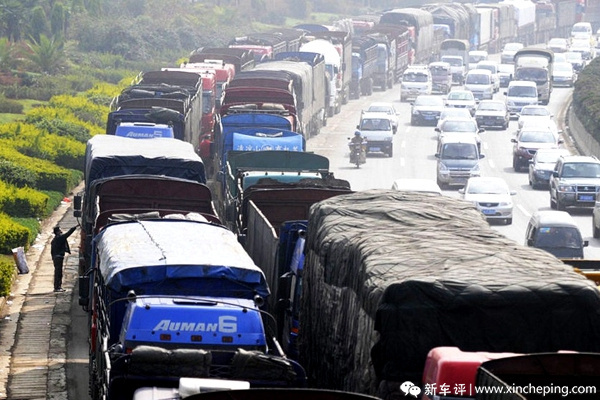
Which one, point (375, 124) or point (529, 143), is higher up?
point (375, 124)

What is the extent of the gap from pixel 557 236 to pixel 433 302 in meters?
18.2

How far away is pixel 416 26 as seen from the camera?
88.3 m

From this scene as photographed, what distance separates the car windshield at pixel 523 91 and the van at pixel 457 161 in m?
22.8

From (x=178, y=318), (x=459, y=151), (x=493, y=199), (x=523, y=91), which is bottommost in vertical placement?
(x=523, y=91)

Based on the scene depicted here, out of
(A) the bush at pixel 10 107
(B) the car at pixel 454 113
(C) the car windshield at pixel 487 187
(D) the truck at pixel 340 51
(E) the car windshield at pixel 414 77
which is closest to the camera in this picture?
(C) the car windshield at pixel 487 187

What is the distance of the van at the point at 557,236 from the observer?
96.4 ft

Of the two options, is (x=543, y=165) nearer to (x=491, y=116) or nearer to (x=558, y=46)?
(x=491, y=116)

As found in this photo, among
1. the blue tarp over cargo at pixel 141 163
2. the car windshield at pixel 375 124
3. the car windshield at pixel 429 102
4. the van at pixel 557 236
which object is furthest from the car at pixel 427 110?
the blue tarp over cargo at pixel 141 163

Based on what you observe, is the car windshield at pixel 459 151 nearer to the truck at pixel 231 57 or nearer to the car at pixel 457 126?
the car at pixel 457 126

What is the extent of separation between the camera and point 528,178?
4872cm

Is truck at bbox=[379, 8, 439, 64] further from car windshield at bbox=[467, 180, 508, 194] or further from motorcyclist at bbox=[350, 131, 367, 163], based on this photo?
car windshield at bbox=[467, 180, 508, 194]

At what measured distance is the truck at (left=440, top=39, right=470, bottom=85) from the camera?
84.8 m

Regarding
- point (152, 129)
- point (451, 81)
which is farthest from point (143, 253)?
point (451, 81)

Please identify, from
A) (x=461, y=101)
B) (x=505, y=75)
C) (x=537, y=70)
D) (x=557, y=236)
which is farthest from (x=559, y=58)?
(x=557, y=236)
